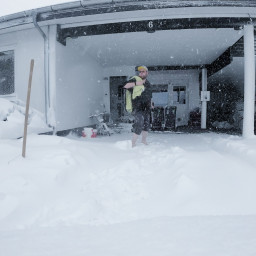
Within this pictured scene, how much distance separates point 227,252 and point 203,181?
1104mm

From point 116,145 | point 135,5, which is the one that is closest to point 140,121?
point 116,145

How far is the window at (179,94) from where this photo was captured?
40.1 ft

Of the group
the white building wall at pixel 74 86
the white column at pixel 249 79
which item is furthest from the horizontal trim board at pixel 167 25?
the white building wall at pixel 74 86

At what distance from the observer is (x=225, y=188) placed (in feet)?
6.77

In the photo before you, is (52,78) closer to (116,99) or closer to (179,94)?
(116,99)

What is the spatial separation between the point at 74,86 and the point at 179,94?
7.30 metres

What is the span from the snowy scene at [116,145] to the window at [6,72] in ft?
0.10

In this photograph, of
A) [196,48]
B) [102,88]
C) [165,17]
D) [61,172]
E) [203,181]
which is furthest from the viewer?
[102,88]

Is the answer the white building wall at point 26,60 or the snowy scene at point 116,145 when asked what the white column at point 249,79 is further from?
the white building wall at point 26,60

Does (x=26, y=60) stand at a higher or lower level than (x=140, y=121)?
higher

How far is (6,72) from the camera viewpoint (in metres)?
6.44

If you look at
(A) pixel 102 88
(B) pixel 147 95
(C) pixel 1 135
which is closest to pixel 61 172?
(C) pixel 1 135

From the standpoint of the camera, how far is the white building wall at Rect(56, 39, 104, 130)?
222 inches

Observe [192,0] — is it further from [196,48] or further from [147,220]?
[147,220]
